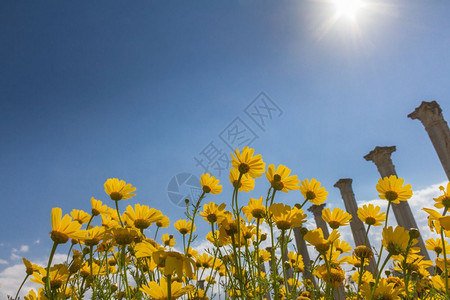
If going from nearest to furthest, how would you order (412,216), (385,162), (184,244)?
(184,244), (412,216), (385,162)

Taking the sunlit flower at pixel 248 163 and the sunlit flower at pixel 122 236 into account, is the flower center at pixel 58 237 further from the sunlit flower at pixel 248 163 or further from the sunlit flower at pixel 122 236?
the sunlit flower at pixel 248 163

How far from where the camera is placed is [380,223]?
216 centimetres

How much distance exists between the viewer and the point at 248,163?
1.88 meters

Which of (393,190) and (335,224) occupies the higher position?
(393,190)

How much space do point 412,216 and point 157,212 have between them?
11827mm

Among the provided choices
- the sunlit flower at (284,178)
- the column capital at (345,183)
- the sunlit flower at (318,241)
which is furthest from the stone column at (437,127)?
the sunlit flower at (318,241)

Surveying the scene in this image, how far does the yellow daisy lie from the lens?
2.16m

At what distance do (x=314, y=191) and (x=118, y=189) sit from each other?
140cm

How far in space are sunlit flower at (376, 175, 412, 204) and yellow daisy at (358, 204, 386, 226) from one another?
0.14 m

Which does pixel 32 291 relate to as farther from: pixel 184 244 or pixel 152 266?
pixel 184 244

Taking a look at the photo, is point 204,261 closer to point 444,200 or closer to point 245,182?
point 245,182

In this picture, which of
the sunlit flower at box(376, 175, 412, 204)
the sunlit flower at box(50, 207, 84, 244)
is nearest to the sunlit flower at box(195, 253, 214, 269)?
the sunlit flower at box(376, 175, 412, 204)

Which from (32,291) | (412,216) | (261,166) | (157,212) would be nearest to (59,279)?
(32,291)

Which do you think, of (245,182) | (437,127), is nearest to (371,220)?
(245,182)
